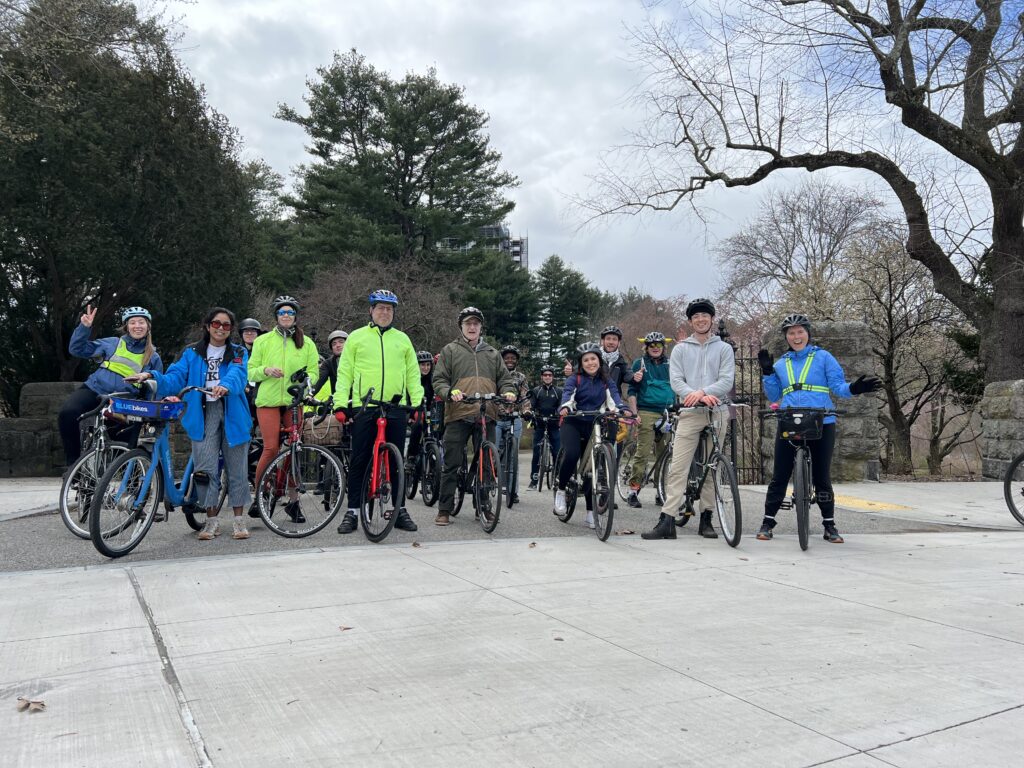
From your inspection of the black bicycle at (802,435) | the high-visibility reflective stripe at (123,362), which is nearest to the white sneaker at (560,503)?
the black bicycle at (802,435)

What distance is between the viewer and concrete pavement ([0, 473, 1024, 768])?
2.68 m

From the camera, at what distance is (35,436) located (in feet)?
43.2

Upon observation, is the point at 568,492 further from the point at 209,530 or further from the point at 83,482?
the point at 83,482

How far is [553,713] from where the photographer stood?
9.64 feet

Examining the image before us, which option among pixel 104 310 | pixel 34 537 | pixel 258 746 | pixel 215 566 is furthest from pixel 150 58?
pixel 258 746

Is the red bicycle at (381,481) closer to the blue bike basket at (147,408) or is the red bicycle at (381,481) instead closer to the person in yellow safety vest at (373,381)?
the person in yellow safety vest at (373,381)

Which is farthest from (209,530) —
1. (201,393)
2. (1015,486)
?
(1015,486)

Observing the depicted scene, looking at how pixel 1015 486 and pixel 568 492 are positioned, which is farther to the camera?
pixel 1015 486

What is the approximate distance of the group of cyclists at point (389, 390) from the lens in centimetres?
638

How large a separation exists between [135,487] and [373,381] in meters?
1.96

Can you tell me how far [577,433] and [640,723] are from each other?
4.81m

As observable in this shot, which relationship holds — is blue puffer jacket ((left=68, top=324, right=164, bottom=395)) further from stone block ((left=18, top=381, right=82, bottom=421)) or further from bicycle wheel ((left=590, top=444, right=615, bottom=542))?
stone block ((left=18, top=381, right=82, bottom=421))

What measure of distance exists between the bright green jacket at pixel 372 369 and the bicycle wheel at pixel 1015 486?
5.72 metres

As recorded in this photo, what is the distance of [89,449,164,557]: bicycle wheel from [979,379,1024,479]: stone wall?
35.8 feet
